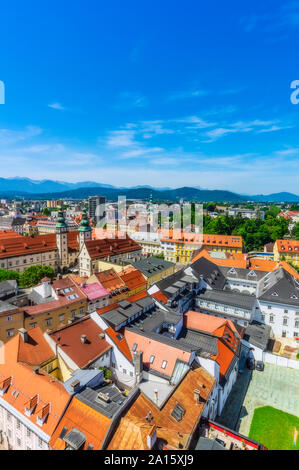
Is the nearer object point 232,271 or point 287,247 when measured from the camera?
point 232,271

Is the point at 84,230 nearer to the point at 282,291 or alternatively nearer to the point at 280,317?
the point at 282,291

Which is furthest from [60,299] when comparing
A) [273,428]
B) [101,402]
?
[273,428]

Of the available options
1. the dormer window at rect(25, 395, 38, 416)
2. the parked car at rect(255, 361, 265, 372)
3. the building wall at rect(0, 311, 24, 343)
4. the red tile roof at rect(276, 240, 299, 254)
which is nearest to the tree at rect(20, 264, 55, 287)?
the building wall at rect(0, 311, 24, 343)

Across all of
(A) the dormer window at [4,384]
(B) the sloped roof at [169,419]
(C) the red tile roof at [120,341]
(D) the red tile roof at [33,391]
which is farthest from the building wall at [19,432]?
(C) the red tile roof at [120,341]

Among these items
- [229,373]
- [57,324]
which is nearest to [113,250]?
[57,324]

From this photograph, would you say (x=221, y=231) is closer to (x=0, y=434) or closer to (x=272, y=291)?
(x=272, y=291)

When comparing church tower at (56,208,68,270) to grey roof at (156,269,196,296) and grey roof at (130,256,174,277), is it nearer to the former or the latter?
grey roof at (130,256,174,277)
